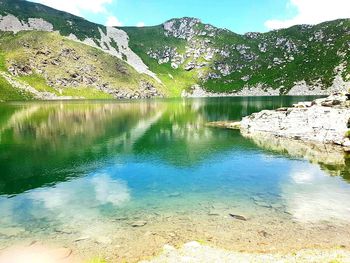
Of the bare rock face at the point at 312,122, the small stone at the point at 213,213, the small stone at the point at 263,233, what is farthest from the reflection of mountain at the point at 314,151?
the small stone at the point at 263,233

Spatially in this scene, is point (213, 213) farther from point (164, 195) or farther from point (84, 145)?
point (84, 145)

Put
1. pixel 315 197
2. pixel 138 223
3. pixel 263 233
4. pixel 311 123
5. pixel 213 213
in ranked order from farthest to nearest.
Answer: pixel 311 123 → pixel 315 197 → pixel 213 213 → pixel 138 223 → pixel 263 233

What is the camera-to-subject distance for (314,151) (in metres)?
68.8

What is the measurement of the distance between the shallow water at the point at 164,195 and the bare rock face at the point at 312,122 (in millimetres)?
13691

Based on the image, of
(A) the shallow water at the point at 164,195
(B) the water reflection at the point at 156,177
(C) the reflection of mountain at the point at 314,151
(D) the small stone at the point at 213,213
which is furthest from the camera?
(C) the reflection of mountain at the point at 314,151

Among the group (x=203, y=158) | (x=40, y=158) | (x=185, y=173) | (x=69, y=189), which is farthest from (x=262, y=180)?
(x=40, y=158)

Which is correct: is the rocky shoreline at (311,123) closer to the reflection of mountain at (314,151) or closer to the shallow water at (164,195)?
the reflection of mountain at (314,151)

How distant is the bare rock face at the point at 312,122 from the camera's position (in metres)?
A: 77.2

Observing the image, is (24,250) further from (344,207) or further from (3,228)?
(344,207)

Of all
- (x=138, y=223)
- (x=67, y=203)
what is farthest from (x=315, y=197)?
(x=67, y=203)

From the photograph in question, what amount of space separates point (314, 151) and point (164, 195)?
4199cm

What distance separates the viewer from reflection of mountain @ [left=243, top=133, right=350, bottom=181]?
5572cm

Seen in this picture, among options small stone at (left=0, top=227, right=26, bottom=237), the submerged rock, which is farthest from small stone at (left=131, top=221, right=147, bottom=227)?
small stone at (left=0, top=227, right=26, bottom=237)

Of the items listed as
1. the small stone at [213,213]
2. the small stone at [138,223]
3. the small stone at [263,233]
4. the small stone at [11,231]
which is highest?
the small stone at [263,233]
